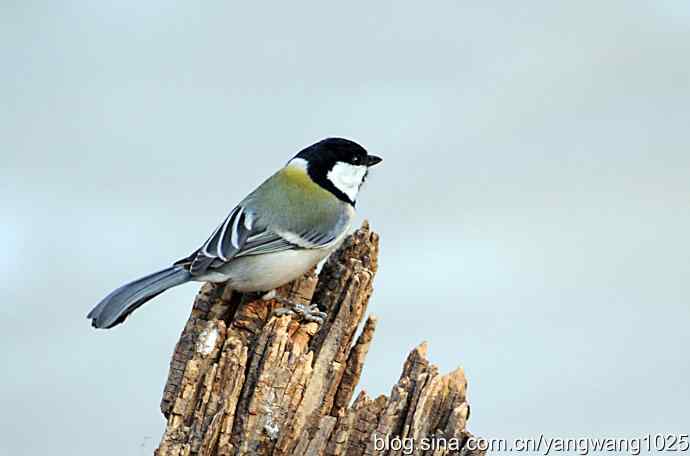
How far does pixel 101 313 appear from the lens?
2.51 m

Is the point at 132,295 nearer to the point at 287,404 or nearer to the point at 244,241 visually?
the point at 244,241

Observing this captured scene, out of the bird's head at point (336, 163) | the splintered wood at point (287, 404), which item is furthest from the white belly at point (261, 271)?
the bird's head at point (336, 163)

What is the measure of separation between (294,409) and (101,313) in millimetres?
586

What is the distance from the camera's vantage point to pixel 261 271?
107 inches

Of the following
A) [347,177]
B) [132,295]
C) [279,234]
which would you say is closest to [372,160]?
[347,177]

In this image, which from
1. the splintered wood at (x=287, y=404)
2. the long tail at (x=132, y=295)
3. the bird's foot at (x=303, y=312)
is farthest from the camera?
the bird's foot at (x=303, y=312)

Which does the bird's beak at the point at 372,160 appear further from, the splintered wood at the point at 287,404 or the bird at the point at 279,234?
the splintered wood at the point at 287,404

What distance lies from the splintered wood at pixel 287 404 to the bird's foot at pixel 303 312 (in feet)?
0.19

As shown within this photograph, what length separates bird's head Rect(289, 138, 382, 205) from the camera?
300 cm

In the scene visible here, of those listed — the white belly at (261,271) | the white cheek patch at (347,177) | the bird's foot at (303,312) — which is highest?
the white cheek patch at (347,177)

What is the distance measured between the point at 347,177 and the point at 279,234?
366 millimetres

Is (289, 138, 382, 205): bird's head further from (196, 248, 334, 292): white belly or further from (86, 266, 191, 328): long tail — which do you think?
(86, 266, 191, 328): long tail

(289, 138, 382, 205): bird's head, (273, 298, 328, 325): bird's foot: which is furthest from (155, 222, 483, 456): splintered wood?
(289, 138, 382, 205): bird's head

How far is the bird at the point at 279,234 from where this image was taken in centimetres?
262
